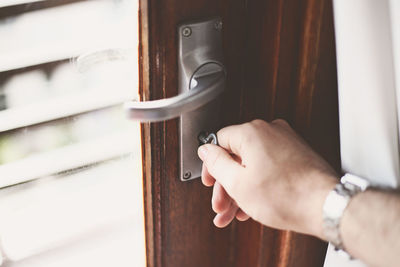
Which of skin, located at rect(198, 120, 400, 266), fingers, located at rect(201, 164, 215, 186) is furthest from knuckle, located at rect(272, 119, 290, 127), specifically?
fingers, located at rect(201, 164, 215, 186)

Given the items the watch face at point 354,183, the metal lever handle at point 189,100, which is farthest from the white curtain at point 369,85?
the metal lever handle at point 189,100

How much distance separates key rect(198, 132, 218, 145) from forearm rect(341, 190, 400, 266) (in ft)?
0.59

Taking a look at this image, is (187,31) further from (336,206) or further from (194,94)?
(336,206)

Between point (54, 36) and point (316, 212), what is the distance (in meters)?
0.33

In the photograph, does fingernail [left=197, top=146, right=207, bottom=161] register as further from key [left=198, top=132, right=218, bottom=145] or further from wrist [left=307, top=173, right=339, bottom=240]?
wrist [left=307, top=173, right=339, bottom=240]

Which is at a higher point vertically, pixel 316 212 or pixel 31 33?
pixel 31 33

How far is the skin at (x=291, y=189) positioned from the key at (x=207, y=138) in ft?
0.05

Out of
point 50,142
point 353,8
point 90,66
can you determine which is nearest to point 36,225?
point 50,142

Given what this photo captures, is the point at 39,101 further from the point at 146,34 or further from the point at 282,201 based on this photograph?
the point at 282,201

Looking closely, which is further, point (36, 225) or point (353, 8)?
point (36, 225)

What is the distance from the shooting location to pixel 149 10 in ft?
2.01

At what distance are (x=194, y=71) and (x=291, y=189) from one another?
175mm

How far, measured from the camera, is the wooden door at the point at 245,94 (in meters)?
0.64

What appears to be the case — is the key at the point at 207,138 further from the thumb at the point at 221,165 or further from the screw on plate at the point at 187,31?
the screw on plate at the point at 187,31
